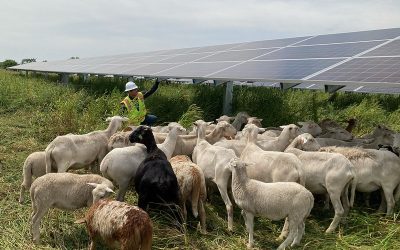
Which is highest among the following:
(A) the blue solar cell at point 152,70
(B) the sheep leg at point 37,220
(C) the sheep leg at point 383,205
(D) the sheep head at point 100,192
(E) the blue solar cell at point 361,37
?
(E) the blue solar cell at point 361,37

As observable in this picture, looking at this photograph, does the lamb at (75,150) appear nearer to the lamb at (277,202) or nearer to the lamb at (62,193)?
the lamb at (62,193)

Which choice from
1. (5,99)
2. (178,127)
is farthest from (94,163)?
(5,99)

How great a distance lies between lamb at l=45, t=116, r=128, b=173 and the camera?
7.19 m

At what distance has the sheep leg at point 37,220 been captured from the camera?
18.0ft

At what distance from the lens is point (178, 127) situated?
7.77 m

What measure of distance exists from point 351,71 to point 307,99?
267 inches

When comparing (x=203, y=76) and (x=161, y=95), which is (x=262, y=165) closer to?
(x=203, y=76)

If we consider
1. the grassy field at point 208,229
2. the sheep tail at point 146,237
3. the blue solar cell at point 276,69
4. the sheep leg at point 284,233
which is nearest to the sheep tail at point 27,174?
the grassy field at point 208,229

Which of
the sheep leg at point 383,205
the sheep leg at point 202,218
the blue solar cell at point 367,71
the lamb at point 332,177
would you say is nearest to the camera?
the sheep leg at point 202,218

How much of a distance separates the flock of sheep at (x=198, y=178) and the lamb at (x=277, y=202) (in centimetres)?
1

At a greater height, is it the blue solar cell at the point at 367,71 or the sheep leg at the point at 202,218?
the blue solar cell at the point at 367,71

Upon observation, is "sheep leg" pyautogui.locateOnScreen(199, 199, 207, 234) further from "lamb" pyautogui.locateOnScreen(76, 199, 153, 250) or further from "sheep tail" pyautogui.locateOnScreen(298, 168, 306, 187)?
"sheep tail" pyautogui.locateOnScreen(298, 168, 306, 187)

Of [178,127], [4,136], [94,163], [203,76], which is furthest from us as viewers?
[203,76]

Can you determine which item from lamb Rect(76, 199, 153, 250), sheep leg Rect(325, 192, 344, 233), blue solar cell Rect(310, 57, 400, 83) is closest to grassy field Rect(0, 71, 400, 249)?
sheep leg Rect(325, 192, 344, 233)
